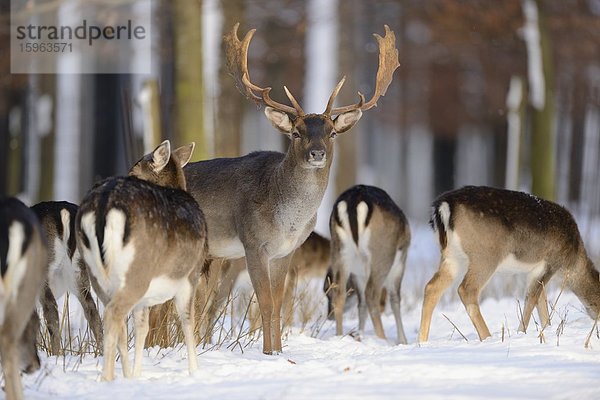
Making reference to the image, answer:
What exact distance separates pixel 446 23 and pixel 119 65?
7781 mm

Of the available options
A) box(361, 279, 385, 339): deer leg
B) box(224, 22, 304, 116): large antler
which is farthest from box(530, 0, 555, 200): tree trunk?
box(224, 22, 304, 116): large antler

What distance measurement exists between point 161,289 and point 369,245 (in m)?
3.82

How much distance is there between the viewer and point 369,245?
9805 mm

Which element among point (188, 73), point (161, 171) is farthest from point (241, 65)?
point (188, 73)

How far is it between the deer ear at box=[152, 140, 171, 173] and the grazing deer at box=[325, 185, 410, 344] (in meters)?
2.89

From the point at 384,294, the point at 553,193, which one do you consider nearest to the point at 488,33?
the point at 553,193

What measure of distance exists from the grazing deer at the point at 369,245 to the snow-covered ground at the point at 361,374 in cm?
197

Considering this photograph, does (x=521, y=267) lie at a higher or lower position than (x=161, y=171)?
lower

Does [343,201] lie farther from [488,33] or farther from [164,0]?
[488,33]

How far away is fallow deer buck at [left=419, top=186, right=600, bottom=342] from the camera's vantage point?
8484mm

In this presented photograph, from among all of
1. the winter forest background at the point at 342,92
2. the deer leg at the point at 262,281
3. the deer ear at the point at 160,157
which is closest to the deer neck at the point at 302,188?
the deer leg at the point at 262,281

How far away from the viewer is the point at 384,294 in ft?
37.3

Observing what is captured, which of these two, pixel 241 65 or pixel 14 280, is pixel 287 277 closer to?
pixel 241 65

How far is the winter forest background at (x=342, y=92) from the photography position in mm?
15167
